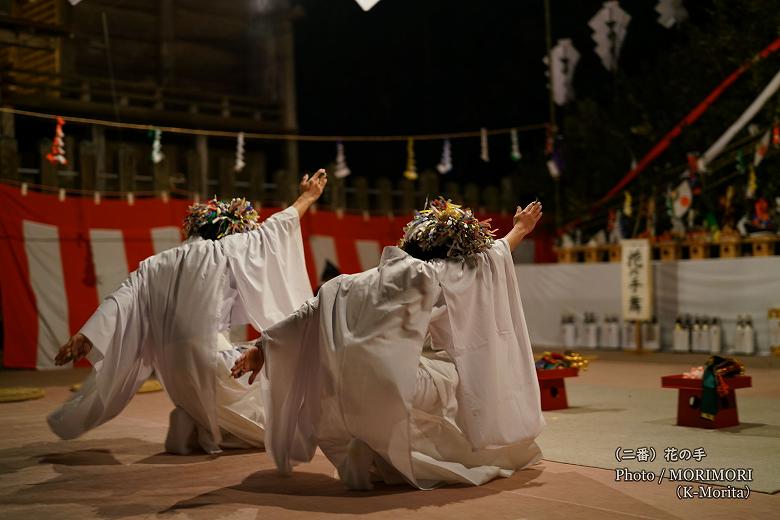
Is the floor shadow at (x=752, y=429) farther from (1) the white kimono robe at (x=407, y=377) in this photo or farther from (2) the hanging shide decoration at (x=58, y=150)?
(2) the hanging shide decoration at (x=58, y=150)

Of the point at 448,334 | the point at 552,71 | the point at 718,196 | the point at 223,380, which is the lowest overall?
the point at 223,380

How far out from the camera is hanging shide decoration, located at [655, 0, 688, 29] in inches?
538

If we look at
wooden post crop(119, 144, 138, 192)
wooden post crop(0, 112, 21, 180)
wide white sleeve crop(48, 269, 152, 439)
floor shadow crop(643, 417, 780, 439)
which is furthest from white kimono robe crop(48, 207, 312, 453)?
wooden post crop(119, 144, 138, 192)

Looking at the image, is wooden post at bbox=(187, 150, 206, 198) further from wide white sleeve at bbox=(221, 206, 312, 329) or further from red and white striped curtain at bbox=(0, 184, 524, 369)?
wide white sleeve at bbox=(221, 206, 312, 329)

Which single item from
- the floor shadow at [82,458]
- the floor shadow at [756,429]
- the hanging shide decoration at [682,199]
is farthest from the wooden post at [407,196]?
the floor shadow at [82,458]

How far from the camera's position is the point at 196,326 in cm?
505

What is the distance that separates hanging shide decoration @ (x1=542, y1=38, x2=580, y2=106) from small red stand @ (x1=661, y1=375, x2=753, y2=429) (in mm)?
9145

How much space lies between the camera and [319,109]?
45.4ft

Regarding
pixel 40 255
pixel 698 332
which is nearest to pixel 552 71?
pixel 698 332

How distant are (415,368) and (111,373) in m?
2.03

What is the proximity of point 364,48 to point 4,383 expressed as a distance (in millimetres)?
7589

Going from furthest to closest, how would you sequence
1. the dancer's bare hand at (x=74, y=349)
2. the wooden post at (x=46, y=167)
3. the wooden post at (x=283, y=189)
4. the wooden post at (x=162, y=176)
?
the wooden post at (x=283, y=189)
the wooden post at (x=162, y=176)
the wooden post at (x=46, y=167)
the dancer's bare hand at (x=74, y=349)

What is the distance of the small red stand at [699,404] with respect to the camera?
210 inches

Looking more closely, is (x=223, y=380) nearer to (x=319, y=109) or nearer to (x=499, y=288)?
(x=499, y=288)
